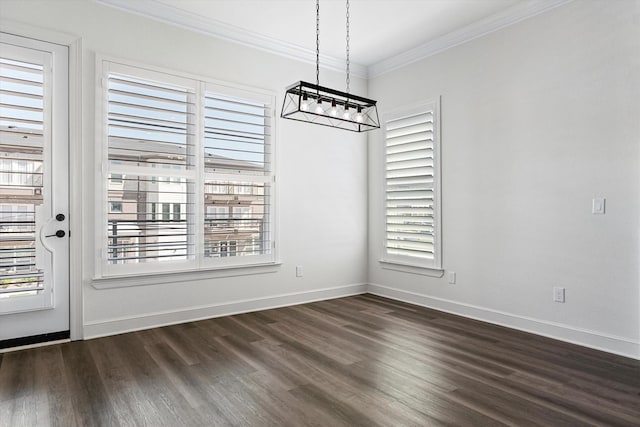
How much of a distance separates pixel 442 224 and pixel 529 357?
5.75 feet

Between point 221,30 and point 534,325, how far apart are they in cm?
422

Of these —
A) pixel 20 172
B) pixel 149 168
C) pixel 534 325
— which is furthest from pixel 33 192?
pixel 534 325

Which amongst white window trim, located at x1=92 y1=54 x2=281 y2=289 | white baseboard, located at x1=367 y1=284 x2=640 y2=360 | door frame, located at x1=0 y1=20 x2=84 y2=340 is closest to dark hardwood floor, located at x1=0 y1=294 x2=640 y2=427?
white baseboard, located at x1=367 y1=284 x2=640 y2=360

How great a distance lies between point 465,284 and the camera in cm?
434

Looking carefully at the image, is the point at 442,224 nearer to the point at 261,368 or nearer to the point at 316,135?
the point at 316,135

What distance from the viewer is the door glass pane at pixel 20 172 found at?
A: 3195mm

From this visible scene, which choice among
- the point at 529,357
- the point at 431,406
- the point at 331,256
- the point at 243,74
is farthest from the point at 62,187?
the point at 529,357

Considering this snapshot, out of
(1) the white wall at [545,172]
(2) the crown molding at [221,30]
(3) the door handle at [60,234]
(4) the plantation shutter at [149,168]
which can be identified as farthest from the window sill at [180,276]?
(2) the crown molding at [221,30]

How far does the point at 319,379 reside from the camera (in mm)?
2736

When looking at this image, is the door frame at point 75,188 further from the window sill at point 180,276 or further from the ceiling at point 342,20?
the ceiling at point 342,20

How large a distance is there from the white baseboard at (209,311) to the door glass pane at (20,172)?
0.65 meters

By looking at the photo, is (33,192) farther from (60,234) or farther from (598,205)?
(598,205)

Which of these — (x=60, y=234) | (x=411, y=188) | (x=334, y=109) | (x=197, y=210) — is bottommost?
(x=60, y=234)

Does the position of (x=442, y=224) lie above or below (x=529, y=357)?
above
